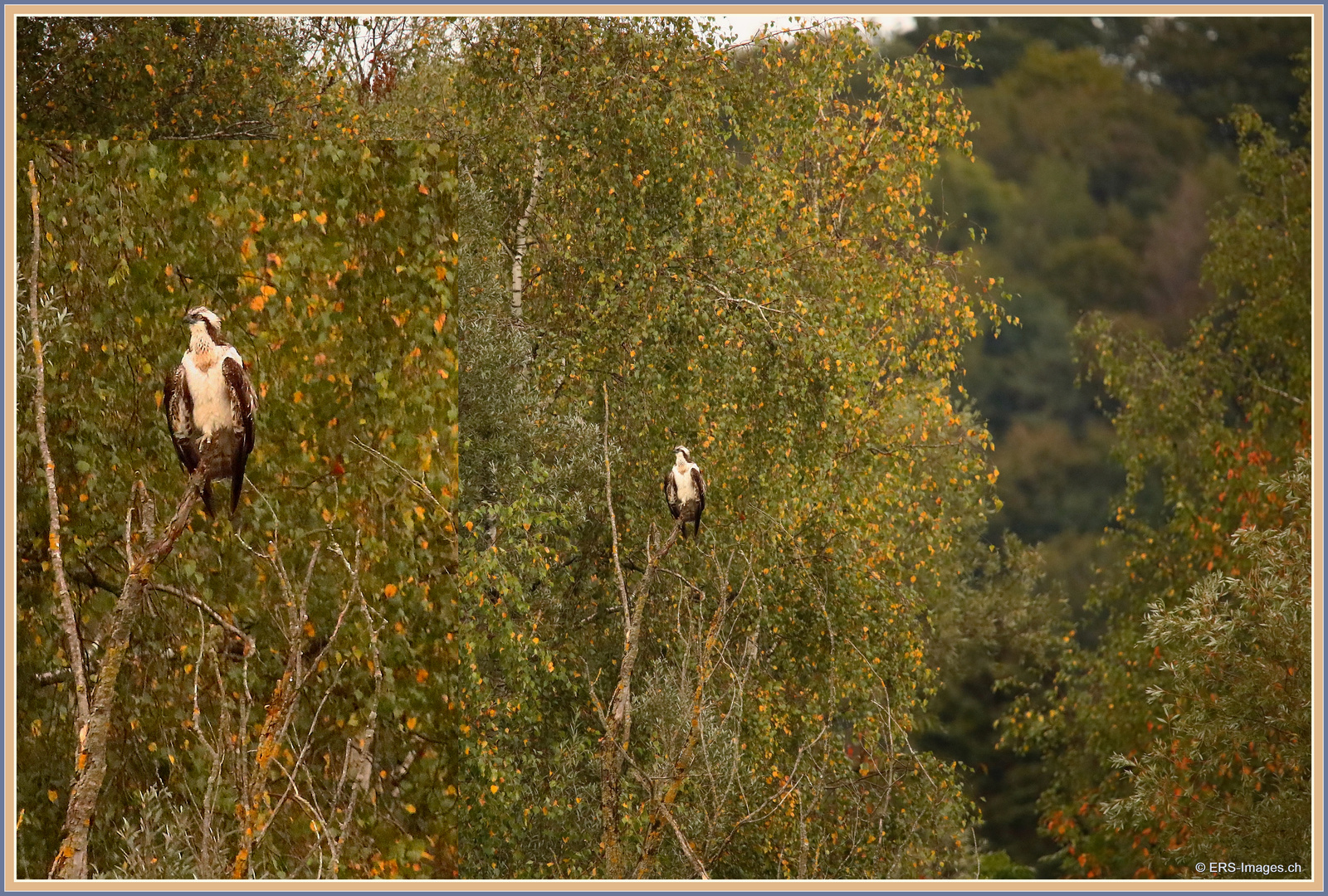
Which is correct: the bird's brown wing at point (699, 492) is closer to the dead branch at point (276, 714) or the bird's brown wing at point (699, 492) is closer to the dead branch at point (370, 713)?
the dead branch at point (370, 713)

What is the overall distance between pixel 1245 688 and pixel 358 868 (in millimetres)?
3348

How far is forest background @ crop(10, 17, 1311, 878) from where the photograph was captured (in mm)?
4520

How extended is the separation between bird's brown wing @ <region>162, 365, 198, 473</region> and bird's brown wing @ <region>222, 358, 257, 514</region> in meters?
0.12

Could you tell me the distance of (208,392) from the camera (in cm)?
383

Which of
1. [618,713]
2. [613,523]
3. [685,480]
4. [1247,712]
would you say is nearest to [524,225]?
[685,480]

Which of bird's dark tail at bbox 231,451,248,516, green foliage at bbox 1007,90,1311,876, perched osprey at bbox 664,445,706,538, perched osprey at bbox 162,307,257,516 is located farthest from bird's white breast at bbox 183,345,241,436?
green foliage at bbox 1007,90,1311,876

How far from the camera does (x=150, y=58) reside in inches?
163

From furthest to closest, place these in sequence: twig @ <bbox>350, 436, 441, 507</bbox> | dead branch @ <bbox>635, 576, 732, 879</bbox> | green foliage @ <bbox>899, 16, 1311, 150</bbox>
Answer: green foliage @ <bbox>899, 16, 1311, 150</bbox>
dead branch @ <bbox>635, 576, 732, 879</bbox>
twig @ <bbox>350, 436, 441, 507</bbox>

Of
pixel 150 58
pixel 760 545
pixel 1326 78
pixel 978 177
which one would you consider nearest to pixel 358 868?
pixel 760 545

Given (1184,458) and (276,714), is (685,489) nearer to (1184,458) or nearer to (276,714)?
(276,714)

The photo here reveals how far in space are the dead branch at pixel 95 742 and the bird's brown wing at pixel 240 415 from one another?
1.23ft

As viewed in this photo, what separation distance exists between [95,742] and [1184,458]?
5363 mm

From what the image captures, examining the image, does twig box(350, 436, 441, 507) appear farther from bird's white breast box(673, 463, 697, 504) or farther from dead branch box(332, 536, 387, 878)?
bird's white breast box(673, 463, 697, 504)

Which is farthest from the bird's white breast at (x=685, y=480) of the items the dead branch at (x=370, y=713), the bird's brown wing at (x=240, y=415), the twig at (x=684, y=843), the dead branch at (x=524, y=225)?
the bird's brown wing at (x=240, y=415)
